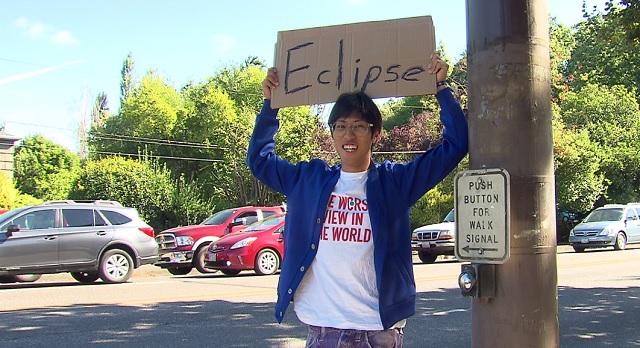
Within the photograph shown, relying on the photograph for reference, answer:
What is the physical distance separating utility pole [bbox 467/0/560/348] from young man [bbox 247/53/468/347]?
0.99ft

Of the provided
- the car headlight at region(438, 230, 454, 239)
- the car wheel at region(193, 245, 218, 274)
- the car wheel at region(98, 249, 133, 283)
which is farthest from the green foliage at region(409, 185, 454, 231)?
the car wheel at region(98, 249, 133, 283)

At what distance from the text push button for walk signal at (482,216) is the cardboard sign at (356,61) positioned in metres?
0.59

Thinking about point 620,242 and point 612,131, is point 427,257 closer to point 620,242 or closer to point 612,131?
point 620,242

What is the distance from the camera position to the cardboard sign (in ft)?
10.7

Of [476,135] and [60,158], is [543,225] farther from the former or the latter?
[60,158]

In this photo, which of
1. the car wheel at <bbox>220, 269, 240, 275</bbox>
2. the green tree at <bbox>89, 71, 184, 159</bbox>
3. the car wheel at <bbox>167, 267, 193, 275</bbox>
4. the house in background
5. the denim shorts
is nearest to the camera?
the denim shorts

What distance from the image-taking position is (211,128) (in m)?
43.7

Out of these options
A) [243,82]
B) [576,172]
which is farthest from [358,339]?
[243,82]

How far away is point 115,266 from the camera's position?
14.5 meters

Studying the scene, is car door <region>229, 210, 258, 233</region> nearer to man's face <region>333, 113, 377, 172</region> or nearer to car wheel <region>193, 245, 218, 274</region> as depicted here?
car wheel <region>193, 245, 218, 274</region>

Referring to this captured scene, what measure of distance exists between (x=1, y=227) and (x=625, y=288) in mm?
11843

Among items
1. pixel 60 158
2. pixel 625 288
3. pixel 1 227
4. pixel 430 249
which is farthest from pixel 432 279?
pixel 60 158

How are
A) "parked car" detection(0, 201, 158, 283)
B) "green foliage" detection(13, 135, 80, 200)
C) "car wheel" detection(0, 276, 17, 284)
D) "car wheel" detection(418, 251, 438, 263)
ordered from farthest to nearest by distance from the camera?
"green foliage" detection(13, 135, 80, 200) → "car wheel" detection(418, 251, 438, 263) → "car wheel" detection(0, 276, 17, 284) → "parked car" detection(0, 201, 158, 283)

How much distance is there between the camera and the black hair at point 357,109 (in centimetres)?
313
